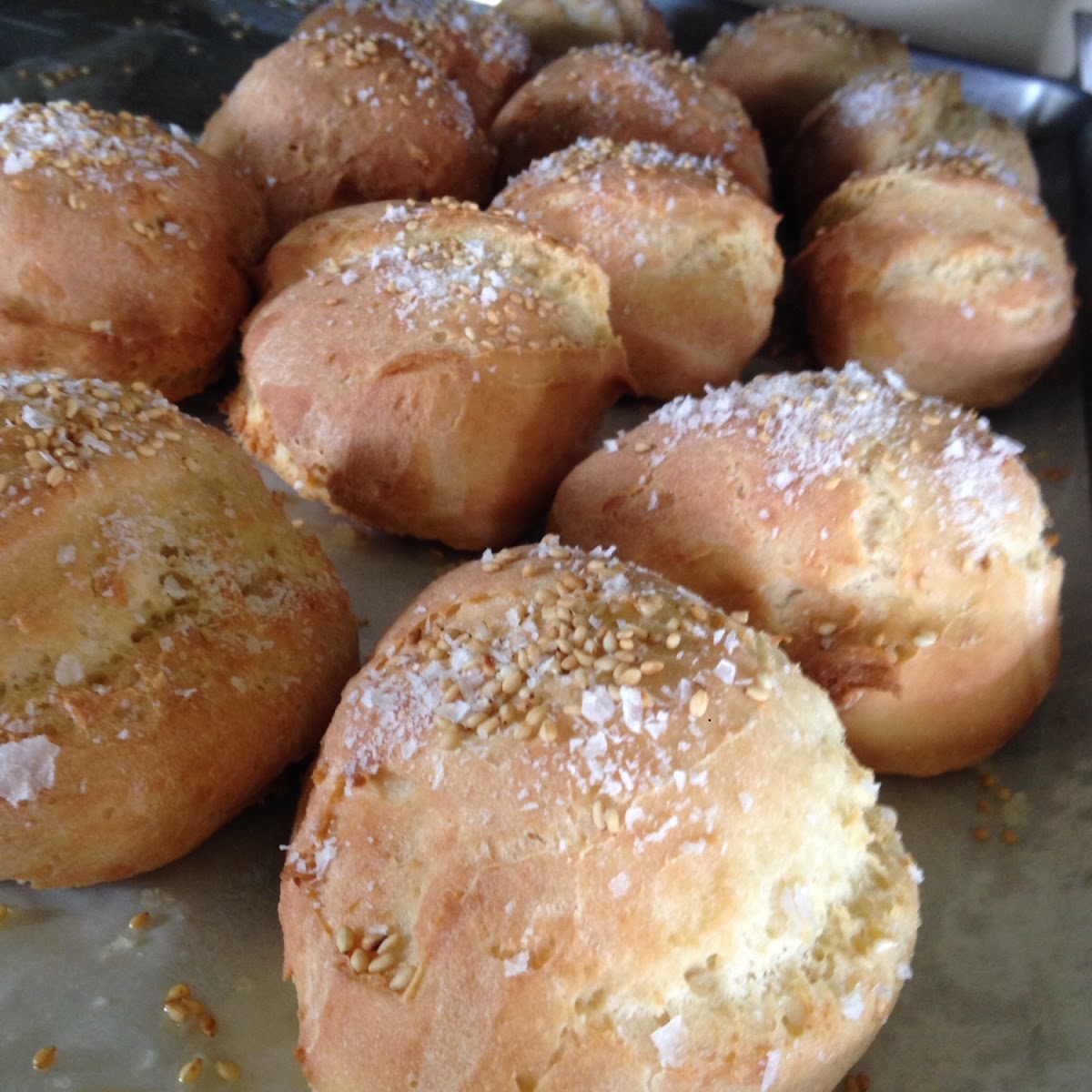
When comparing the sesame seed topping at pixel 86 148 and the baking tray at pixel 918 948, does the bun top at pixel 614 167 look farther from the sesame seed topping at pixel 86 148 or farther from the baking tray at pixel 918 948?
the baking tray at pixel 918 948

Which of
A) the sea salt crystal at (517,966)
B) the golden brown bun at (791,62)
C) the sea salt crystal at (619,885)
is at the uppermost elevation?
the golden brown bun at (791,62)

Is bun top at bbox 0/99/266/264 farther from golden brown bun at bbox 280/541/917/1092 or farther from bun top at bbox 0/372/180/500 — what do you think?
golden brown bun at bbox 280/541/917/1092

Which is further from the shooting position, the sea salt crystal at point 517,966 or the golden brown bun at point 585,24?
the golden brown bun at point 585,24

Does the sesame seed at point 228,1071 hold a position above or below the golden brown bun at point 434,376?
below

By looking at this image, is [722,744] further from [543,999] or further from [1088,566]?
[1088,566]

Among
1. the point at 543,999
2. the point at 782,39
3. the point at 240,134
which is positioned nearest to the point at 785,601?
the point at 543,999

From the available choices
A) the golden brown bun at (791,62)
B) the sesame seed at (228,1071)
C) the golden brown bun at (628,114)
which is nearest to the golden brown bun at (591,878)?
the sesame seed at (228,1071)
